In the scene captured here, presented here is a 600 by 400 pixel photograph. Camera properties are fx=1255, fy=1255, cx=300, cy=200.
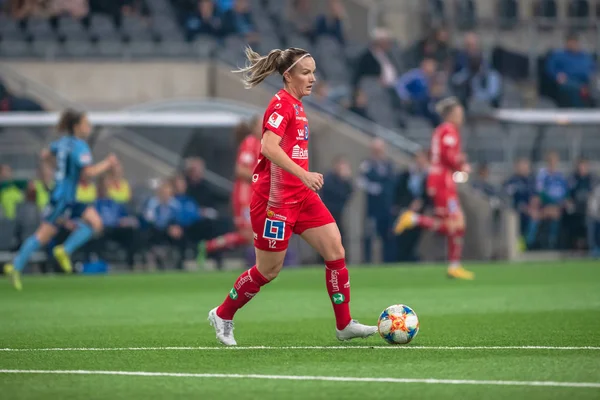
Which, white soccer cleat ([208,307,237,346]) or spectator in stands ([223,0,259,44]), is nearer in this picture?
white soccer cleat ([208,307,237,346])

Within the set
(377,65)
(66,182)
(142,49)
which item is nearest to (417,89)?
(377,65)

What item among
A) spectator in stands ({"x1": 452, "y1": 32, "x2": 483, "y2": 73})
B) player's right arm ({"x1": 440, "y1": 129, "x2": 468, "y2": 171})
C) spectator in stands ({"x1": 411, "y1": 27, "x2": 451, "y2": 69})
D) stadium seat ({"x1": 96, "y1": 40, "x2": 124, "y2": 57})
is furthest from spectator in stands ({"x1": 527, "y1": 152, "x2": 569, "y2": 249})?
stadium seat ({"x1": 96, "y1": 40, "x2": 124, "y2": 57})

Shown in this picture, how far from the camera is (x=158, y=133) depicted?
2220cm

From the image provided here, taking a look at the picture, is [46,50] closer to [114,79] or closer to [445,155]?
[114,79]

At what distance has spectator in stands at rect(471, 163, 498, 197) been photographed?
2394cm

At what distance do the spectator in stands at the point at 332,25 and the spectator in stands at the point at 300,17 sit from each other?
33cm

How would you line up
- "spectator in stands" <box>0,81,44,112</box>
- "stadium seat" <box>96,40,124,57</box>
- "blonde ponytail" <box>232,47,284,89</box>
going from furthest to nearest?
"stadium seat" <box>96,40,124,57</box>
"spectator in stands" <box>0,81,44,112</box>
"blonde ponytail" <box>232,47,284,89</box>

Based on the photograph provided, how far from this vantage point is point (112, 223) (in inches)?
837

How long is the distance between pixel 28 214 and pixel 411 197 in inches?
272

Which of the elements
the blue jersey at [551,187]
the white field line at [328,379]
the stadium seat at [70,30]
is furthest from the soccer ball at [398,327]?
the stadium seat at [70,30]

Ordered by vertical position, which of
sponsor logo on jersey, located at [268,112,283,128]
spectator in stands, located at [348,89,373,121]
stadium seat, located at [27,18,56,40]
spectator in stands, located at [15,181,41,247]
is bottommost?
spectator in stands, located at [15,181,41,247]

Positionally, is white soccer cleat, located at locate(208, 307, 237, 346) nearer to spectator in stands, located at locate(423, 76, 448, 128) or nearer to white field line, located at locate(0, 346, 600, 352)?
white field line, located at locate(0, 346, 600, 352)

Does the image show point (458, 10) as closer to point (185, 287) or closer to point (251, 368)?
point (185, 287)

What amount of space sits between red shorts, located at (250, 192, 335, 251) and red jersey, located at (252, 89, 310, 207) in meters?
0.05
